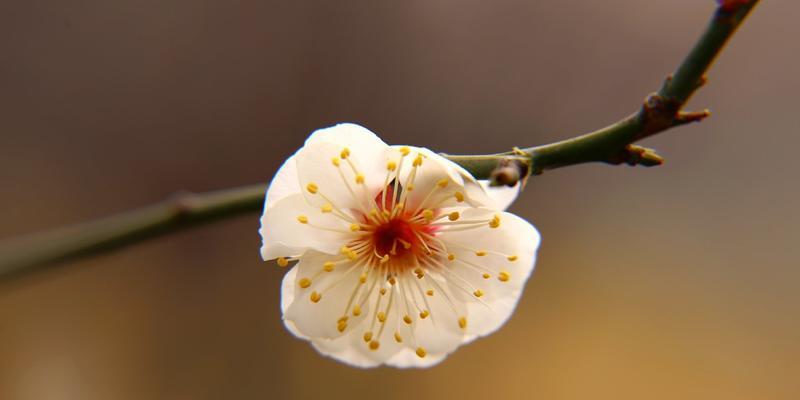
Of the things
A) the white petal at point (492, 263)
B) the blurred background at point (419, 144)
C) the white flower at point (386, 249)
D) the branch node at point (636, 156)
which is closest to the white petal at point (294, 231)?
the white flower at point (386, 249)

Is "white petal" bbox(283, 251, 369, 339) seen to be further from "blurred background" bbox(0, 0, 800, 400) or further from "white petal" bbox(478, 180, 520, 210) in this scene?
"blurred background" bbox(0, 0, 800, 400)

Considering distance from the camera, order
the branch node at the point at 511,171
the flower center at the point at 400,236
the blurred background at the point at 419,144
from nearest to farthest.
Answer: the branch node at the point at 511,171 → the flower center at the point at 400,236 → the blurred background at the point at 419,144

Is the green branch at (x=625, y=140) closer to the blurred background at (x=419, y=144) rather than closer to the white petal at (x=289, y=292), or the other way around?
the white petal at (x=289, y=292)

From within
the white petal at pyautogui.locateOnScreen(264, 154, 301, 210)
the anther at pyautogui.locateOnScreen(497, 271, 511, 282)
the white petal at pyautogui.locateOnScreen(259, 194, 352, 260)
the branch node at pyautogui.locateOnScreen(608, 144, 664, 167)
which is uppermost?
the branch node at pyautogui.locateOnScreen(608, 144, 664, 167)

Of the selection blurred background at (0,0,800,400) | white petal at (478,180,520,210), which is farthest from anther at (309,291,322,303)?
blurred background at (0,0,800,400)

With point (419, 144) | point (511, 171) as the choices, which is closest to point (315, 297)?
point (511, 171)

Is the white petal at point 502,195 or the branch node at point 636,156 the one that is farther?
the white petal at point 502,195

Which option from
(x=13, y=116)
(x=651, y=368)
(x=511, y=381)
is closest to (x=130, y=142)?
(x=13, y=116)

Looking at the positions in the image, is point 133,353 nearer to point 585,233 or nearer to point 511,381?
point 511,381

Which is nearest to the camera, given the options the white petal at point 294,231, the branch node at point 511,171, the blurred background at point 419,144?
the branch node at point 511,171
